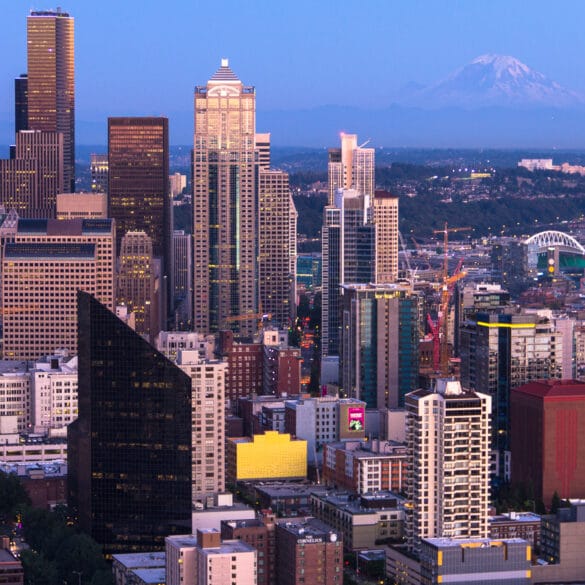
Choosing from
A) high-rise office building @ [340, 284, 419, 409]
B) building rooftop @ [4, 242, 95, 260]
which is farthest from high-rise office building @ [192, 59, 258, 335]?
high-rise office building @ [340, 284, 419, 409]

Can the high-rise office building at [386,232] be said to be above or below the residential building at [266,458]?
above

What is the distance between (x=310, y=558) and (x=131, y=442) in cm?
635

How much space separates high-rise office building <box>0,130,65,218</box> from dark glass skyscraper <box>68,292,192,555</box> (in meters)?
58.4

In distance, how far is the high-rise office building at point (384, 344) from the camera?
66688mm

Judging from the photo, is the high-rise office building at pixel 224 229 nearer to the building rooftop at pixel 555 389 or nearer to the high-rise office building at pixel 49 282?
the high-rise office building at pixel 49 282

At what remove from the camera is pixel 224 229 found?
90.8m

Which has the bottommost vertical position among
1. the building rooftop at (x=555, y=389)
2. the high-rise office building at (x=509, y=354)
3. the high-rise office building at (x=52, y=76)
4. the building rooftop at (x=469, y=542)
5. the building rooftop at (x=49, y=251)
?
the building rooftop at (x=469, y=542)

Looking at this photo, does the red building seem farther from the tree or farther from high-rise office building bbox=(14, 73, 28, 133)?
high-rise office building bbox=(14, 73, 28, 133)

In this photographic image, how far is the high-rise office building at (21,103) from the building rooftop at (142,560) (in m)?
75.1

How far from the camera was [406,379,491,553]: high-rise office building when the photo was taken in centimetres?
4569

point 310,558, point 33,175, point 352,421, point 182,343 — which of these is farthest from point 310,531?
point 33,175

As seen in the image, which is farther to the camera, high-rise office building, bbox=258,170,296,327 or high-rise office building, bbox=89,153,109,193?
high-rise office building, bbox=89,153,109,193

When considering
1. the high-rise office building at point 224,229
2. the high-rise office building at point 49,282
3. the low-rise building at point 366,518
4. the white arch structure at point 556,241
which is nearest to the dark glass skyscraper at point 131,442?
the low-rise building at point 366,518

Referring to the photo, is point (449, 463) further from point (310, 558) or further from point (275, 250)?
point (275, 250)
